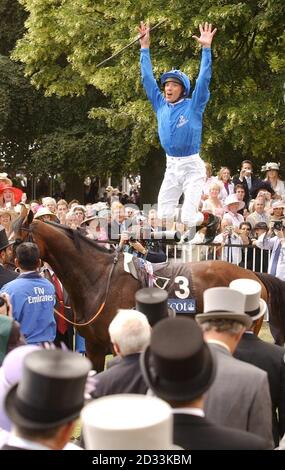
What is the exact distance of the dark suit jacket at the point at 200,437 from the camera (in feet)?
12.7

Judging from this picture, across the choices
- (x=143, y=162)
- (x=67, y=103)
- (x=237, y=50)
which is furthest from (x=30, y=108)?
(x=237, y=50)

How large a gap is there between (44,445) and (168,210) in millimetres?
8283

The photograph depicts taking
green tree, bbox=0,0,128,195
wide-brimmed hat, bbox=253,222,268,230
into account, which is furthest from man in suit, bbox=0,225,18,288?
green tree, bbox=0,0,128,195

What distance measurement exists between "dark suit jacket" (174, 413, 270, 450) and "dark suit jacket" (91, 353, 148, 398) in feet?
4.18

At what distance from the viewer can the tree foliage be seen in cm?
1964

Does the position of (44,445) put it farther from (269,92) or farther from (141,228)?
(269,92)

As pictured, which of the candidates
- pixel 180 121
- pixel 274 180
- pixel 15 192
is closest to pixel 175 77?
pixel 180 121

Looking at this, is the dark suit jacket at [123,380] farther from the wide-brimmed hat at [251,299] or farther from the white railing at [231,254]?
the white railing at [231,254]

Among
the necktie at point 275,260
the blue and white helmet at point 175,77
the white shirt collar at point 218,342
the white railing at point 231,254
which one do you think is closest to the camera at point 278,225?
the necktie at point 275,260

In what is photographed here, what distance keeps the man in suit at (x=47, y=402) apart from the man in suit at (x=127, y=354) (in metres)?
1.55

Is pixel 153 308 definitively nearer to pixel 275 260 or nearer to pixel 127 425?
pixel 127 425

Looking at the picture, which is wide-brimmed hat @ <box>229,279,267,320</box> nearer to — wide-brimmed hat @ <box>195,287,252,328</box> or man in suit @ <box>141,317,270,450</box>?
wide-brimmed hat @ <box>195,287,252,328</box>

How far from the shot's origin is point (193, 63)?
19.7 m

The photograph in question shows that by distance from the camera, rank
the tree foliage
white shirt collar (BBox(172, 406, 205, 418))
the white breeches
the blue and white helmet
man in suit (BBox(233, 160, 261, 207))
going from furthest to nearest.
→ 1. the tree foliage
2. man in suit (BBox(233, 160, 261, 207))
3. the white breeches
4. the blue and white helmet
5. white shirt collar (BBox(172, 406, 205, 418))
